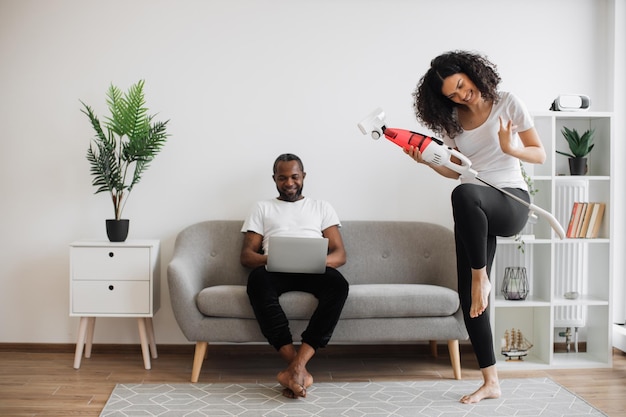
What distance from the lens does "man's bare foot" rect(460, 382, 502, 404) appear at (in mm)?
3051

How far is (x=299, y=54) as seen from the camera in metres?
4.18

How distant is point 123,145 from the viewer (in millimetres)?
3795

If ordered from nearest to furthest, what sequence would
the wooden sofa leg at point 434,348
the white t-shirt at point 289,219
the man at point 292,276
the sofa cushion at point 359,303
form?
the man at point 292,276 < the sofa cushion at point 359,303 < the white t-shirt at point 289,219 < the wooden sofa leg at point 434,348

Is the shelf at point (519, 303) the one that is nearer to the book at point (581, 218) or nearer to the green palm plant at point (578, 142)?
the book at point (581, 218)

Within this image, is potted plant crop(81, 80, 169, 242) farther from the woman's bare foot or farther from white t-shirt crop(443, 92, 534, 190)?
the woman's bare foot

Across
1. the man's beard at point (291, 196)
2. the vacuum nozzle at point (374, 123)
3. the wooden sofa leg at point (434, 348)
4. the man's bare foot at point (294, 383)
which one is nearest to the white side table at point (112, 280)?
the man's beard at point (291, 196)

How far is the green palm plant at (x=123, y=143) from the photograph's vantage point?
12.2ft

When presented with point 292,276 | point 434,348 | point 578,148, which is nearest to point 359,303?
point 292,276

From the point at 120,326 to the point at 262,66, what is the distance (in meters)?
1.82

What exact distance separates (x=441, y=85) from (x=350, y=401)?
1.47 meters

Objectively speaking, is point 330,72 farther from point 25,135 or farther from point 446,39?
point 25,135

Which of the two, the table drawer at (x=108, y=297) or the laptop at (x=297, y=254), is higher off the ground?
the laptop at (x=297, y=254)

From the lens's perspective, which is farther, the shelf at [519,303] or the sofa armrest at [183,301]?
the shelf at [519,303]

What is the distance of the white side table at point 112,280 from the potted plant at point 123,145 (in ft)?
0.44
